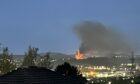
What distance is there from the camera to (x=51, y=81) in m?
32.4

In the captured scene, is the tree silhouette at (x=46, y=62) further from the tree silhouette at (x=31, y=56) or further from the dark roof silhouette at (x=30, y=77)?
the dark roof silhouette at (x=30, y=77)

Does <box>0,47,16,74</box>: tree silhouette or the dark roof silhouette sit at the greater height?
<box>0,47,16,74</box>: tree silhouette

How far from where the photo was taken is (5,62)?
6769 centimetres

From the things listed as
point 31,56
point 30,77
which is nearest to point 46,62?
point 31,56

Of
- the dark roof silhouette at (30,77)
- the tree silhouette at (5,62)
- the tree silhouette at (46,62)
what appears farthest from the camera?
the tree silhouette at (46,62)

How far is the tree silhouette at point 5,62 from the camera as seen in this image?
65.9 m

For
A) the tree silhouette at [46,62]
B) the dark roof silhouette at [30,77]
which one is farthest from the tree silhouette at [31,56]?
the dark roof silhouette at [30,77]

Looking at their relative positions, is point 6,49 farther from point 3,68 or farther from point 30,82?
point 30,82

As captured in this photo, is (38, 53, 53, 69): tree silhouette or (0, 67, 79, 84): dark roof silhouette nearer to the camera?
(0, 67, 79, 84): dark roof silhouette

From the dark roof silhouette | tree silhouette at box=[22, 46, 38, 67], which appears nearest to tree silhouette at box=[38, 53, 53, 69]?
tree silhouette at box=[22, 46, 38, 67]

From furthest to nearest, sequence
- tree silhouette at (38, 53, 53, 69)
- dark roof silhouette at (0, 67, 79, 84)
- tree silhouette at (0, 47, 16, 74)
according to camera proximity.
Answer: tree silhouette at (38, 53, 53, 69)
tree silhouette at (0, 47, 16, 74)
dark roof silhouette at (0, 67, 79, 84)

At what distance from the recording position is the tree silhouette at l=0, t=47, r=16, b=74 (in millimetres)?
65931

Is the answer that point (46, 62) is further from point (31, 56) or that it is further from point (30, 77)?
point (30, 77)

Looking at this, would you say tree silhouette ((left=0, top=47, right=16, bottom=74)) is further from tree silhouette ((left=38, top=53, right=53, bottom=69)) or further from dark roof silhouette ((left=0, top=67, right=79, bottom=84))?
dark roof silhouette ((left=0, top=67, right=79, bottom=84))
